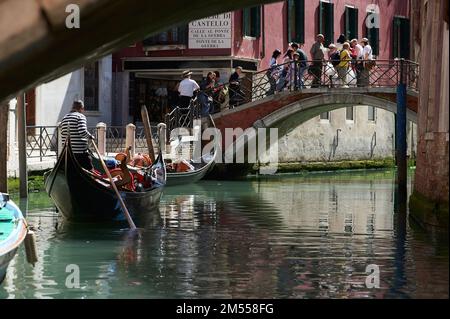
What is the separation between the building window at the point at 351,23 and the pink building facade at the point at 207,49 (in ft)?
1.93

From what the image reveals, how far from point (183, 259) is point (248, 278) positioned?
0.82 metres

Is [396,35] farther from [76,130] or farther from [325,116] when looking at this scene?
[76,130]

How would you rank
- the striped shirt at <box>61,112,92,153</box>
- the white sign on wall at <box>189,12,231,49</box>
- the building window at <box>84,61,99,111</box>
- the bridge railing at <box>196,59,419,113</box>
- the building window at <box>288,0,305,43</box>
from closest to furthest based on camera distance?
the striped shirt at <box>61,112,92,153</box> → the bridge railing at <box>196,59,419,113</box> → the building window at <box>84,61,99,111</box> → the white sign on wall at <box>189,12,231,49</box> → the building window at <box>288,0,305,43</box>

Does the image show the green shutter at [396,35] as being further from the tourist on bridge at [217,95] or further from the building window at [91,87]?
the building window at [91,87]

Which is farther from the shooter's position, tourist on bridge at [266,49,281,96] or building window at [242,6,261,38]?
building window at [242,6,261,38]

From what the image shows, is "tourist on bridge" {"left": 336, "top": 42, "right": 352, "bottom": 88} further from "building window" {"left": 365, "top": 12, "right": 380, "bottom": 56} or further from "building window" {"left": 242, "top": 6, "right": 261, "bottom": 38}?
"building window" {"left": 365, "top": 12, "right": 380, "bottom": 56}

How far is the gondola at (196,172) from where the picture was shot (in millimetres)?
12186

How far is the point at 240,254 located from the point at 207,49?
8648 mm

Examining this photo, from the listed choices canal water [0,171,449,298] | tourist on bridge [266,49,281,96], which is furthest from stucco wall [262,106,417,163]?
canal water [0,171,449,298]

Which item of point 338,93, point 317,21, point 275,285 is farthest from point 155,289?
point 317,21

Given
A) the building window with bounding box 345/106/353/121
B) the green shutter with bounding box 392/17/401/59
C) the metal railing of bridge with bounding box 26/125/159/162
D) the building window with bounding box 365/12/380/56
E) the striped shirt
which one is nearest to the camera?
the striped shirt

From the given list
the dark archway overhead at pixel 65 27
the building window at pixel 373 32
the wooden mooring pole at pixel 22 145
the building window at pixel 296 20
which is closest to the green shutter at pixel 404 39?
the building window at pixel 373 32

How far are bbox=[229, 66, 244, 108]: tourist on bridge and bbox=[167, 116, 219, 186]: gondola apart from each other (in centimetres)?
48

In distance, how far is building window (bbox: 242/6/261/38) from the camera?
1482cm
